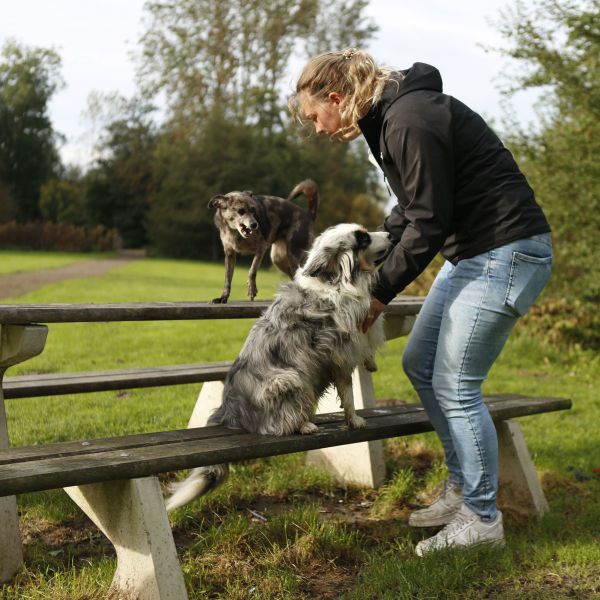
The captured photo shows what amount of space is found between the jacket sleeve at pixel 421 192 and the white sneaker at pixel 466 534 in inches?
52.1

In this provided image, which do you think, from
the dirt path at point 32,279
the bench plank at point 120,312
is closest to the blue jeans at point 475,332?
the bench plank at point 120,312

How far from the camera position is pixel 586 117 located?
10.3 m

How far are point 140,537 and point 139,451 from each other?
36 centimetres

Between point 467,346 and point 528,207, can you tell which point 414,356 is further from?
point 528,207

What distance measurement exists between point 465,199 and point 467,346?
72 centimetres

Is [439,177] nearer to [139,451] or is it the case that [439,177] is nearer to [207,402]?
[139,451]

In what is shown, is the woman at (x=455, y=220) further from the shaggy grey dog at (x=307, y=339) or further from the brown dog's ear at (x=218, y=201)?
the brown dog's ear at (x=218, y=201)

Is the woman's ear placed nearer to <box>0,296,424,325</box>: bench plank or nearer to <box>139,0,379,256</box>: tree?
<box>0,296,424,325</box>: bench plank

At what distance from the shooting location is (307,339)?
11.9ft

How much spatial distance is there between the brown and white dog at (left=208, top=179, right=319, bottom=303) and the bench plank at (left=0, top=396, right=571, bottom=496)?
1.28 meters

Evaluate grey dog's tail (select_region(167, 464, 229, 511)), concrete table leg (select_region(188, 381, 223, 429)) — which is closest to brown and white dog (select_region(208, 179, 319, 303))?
concrete table leg (select_region(188, 381, 223, 429))

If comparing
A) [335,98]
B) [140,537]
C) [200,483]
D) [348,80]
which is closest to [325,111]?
[335,98]

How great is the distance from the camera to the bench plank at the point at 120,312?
11.6 feet

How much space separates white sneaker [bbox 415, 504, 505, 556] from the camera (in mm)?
3779
